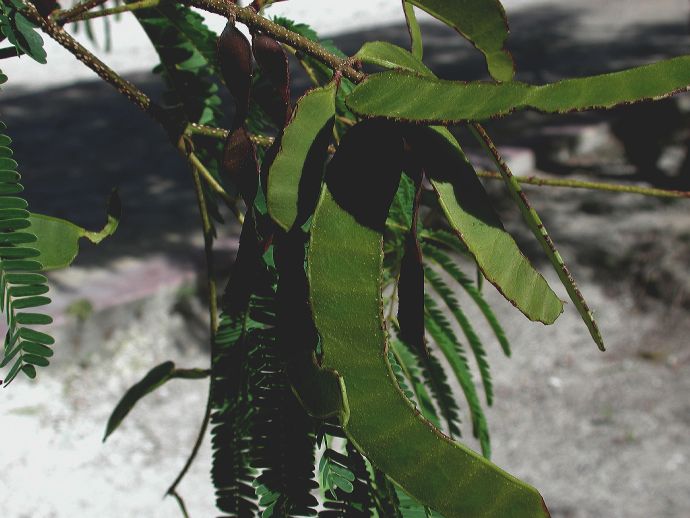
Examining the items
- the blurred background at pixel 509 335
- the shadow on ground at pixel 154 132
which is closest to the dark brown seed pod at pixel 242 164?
the blurred background at pixel 509 335

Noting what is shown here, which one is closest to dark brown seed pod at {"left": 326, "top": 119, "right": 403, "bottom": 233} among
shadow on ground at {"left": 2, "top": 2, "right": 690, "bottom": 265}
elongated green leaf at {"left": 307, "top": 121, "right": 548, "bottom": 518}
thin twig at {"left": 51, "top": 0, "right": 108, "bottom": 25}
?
elongated green leaf at {"left": 307, "top": 121, "right": 548, "bottom": 518}

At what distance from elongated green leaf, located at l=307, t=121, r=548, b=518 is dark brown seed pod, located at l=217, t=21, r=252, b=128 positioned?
0.29 feet

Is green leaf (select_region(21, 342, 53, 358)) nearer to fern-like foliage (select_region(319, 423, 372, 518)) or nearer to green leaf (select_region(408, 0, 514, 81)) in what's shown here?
fern-like foliage (select_region(319, 423, 372, 518))

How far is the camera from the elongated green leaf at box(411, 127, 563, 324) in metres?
0.43

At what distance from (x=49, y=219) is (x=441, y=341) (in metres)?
0.39

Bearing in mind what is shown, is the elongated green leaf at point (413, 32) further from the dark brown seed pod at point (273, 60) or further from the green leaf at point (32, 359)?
the green leaf at point (32, 359)

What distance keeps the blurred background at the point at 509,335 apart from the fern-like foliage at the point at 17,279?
126cm

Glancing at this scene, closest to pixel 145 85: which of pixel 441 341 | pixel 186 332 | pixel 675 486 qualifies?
pixel 186 332

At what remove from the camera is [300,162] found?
43cm

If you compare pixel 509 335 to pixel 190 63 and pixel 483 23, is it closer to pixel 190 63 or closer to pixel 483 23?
pixel 190 63

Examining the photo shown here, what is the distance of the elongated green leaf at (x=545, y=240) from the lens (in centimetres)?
45

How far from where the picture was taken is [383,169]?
43 centimetres

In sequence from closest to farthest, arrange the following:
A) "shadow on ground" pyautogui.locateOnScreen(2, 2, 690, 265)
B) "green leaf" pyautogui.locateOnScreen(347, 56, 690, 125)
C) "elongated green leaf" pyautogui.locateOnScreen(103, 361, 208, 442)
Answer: "green leaf" pyautogui.locateOnScreen(347, 56, 690, 125)
"elongated green leaf" pyautogui.locateOnScreen(103, 361, 208, 442)
"shadow on ground" pyautogui.locateOnScreen(2, 2, 690, 265)

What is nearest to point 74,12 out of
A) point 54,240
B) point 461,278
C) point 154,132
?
point 54,240
